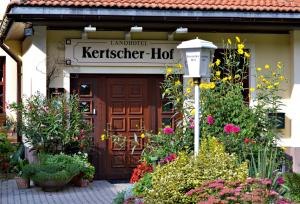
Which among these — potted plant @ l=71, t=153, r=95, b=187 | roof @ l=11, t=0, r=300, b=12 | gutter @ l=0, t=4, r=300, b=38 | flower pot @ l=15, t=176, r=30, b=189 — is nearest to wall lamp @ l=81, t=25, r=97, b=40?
gutter @ l=0, t=4, r=300, b=38

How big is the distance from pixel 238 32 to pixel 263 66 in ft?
2.93

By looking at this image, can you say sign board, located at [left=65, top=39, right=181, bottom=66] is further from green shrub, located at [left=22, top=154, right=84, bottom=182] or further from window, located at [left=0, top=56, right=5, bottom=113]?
window, located at [left=0, top=56, right=5, bottom=113]

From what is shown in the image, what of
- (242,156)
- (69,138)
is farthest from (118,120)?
(242,156)

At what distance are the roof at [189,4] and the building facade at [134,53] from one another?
2 cm

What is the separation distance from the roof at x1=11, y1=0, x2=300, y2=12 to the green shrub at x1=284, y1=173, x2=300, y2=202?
4.72 m

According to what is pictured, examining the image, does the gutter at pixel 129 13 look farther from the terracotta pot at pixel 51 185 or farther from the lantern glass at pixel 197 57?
the lantern glass at pixel 197 57

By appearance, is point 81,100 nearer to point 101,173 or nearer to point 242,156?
point 101,173

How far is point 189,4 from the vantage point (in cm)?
1191

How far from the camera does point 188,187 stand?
7148 millimetres

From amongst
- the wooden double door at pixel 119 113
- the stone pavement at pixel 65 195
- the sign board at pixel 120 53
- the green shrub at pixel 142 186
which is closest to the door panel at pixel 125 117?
the wooden double door at pixel 119 113

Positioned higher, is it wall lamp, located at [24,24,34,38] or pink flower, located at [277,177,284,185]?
wall lamp, located at [24,24,34,38]

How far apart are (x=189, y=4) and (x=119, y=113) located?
2.71 metres

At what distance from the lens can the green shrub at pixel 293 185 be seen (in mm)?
7623

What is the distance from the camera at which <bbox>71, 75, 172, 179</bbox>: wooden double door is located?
41.8 feet
